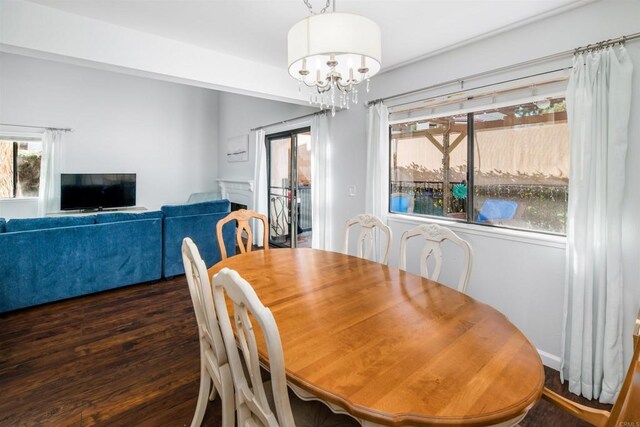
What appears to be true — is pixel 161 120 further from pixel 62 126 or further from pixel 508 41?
pixel 508 41

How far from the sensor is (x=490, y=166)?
2713 millimetres

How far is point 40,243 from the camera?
306 centimetres

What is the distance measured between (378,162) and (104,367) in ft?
9.63

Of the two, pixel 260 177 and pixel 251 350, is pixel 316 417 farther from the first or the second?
pixel 260 177

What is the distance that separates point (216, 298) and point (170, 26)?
2.45 metres

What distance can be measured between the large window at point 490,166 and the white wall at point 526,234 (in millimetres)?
221

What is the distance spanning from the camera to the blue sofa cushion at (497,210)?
8.51 ft

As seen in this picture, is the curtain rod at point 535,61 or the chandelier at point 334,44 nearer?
the chandelier at point 334,44

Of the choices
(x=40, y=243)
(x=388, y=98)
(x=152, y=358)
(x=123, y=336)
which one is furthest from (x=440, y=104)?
(x=40, y=243)

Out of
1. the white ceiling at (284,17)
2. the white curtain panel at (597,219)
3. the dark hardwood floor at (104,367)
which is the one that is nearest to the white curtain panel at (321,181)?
the white ceiling at (284,17)

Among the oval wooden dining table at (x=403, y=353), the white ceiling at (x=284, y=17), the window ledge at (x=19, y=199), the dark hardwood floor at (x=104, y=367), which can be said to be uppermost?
the white ceiling at (x=284, y=17)

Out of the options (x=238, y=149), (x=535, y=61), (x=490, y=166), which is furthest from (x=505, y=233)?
(x=238, y=149)

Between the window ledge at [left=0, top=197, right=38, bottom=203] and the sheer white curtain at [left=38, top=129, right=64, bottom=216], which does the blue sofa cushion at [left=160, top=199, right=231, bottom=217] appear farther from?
the window ledge at [left=0, top=197, right=38, bottom=203]

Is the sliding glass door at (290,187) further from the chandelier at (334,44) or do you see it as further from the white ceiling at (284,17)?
the chandelier at (334,44)
